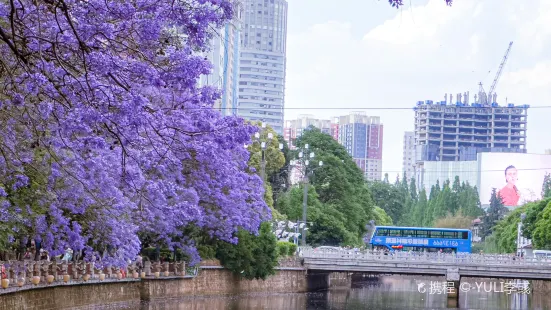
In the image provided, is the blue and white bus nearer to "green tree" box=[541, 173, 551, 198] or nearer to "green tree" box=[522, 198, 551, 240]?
"green tree" box=[522, 198, 551, 240]

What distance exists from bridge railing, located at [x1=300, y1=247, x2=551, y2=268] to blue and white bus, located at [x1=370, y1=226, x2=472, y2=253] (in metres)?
10.8

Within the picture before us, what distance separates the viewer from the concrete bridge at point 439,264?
5922 cm

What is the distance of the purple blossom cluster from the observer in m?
17.2

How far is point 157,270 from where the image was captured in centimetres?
4503

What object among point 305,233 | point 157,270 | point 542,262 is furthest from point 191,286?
point 305,233

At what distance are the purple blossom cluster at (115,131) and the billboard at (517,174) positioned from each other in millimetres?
124351

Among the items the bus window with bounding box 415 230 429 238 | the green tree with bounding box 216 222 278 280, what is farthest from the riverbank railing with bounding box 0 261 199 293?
the bus window with bounding box 415 230 429 238

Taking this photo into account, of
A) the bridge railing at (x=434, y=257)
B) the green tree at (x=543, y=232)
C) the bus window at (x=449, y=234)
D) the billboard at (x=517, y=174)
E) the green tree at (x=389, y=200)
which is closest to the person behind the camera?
the bridge railing at (x=434, y=257)

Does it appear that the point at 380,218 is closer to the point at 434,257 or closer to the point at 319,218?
the point at 319,218

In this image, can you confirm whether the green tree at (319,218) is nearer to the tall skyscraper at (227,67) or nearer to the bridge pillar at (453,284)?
the bridge pillar at (453,284)

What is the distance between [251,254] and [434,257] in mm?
12859

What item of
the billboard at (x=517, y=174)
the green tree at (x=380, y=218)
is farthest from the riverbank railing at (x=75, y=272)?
the billboard at (x=517, y=174)

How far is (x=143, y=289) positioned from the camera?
145 feet

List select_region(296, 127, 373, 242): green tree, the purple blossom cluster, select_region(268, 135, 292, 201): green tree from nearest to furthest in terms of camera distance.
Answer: the purple blossom cluster
select_region(296, 127, 373, 242): green tree
select_region(268, 135, 292, 201): green tree
